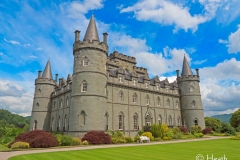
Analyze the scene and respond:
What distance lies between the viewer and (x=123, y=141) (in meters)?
21.8

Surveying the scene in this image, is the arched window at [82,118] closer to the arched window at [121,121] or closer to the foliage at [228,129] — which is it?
the arched window at [121,121]

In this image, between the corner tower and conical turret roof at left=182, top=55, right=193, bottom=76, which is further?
conical turret roof at left=182, top=55, right=193, bottom=76

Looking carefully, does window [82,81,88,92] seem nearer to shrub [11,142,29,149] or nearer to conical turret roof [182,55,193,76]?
shrub [11,142,29,149]

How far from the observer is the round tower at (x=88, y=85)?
2478 centimetres

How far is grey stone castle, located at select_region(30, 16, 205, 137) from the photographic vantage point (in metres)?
25.7

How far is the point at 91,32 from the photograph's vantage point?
29000 millimetres

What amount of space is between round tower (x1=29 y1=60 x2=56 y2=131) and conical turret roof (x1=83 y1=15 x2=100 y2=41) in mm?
16487

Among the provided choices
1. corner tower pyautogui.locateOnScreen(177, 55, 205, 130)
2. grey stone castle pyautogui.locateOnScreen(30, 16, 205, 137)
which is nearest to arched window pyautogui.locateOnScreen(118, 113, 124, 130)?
grey stone castle pyautogui.locateOnScreen(30, 16, 205, 137)

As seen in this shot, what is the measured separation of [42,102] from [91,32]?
771 inches

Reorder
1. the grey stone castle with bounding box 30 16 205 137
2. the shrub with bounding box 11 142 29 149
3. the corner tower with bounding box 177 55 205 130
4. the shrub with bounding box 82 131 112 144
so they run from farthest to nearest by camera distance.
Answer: the corner tower with bounding box 177 55 205 130
the grey stone castle with bounding box 30 16 205 137
the shrub with bounding box 82 131 112 144
the shrub with bounding box 11 142 29 149

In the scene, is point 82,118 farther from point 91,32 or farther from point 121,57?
point 121,57

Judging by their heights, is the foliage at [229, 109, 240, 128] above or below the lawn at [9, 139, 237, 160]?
above

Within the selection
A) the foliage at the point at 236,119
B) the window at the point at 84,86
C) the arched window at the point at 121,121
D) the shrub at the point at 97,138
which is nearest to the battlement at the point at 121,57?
the arched window at the point at 121,121

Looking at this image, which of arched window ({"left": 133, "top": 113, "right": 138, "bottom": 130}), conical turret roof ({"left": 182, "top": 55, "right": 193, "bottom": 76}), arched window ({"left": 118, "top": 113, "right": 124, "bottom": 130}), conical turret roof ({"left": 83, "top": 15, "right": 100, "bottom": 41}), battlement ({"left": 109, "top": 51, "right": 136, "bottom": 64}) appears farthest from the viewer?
conical turret roof ({"left": 182, "top": 55, "right": 193, "bottom": 76})
